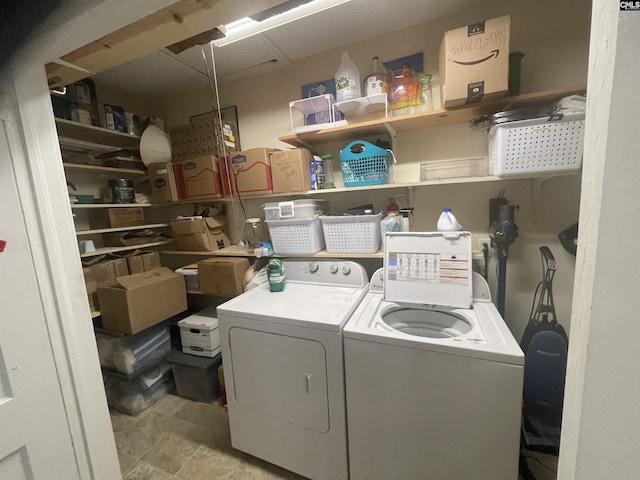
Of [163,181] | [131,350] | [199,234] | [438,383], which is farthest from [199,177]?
[438,383]

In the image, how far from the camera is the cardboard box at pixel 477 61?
4.20 feet

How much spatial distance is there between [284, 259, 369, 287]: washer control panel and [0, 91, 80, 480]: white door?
1.31 metres

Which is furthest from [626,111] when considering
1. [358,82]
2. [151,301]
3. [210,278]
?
[151,301]

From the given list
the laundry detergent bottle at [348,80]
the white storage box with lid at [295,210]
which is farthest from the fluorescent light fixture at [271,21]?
the white storage box with lid at [295,210]

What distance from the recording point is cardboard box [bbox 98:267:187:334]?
186cm

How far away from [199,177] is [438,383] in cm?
215

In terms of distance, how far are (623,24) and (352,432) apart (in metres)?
1.58

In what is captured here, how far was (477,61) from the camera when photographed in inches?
52.2

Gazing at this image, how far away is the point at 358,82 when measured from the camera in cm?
171

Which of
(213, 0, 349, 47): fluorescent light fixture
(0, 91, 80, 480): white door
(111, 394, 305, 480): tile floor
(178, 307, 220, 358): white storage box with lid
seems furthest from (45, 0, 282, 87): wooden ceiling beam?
(111, 394, 305, 480): tile floor

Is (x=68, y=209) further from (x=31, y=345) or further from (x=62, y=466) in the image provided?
(x=62, y=466)

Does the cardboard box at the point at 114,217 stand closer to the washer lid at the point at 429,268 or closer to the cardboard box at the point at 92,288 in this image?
the cardboard box at the point at 92,288

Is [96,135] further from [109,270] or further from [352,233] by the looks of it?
[352,233]

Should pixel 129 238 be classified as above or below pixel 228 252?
above
